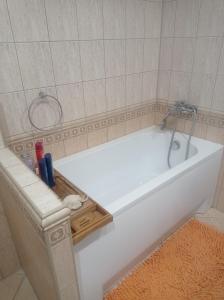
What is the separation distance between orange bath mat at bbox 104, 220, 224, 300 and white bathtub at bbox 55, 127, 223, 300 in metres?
0.13

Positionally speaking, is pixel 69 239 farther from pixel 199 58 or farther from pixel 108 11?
pixel 199 58

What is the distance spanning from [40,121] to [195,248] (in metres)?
1.45

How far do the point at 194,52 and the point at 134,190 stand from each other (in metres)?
1.25

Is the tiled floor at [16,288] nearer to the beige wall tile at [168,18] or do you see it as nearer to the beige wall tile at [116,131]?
the beige wall tile at [116,131]

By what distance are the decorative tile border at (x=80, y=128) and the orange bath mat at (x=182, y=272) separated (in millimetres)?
1054

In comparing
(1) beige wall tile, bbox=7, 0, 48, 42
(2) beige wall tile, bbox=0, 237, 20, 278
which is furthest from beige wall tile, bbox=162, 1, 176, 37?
(2) beige wall tile, bbox=0, 237, 20, 278

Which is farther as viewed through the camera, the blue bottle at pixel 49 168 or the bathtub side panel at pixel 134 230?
the blue bottle at pixel 49 168

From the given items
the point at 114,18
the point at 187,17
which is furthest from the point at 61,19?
the point at 187,17

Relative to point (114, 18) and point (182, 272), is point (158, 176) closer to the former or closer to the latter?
point (182, 272)

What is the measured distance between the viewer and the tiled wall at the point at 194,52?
65.2 inches

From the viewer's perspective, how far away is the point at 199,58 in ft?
5.89

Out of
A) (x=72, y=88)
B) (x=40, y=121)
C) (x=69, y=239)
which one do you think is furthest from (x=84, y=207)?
→ (x=72, y=88)

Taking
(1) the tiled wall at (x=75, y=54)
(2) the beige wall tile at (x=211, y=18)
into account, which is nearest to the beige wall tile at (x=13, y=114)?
(1) the tiled wall at (x=75, y=54)

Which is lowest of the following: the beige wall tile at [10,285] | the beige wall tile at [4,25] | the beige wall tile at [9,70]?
the beige wall tile at [10,285]
